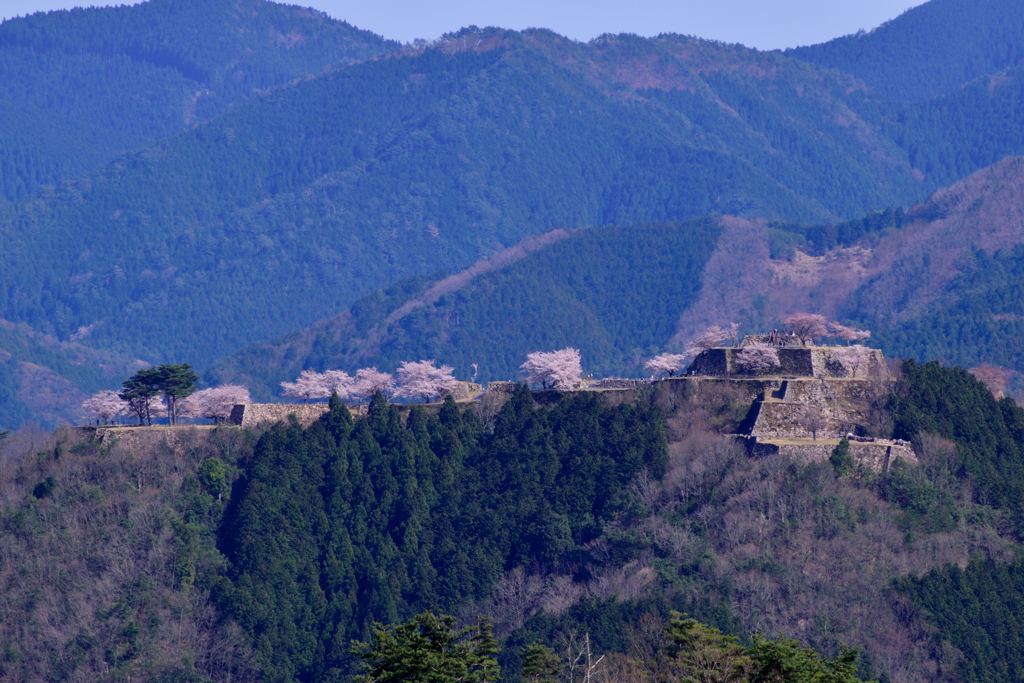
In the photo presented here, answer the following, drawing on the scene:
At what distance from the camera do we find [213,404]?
11569 centimetres

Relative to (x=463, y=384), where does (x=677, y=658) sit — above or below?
below

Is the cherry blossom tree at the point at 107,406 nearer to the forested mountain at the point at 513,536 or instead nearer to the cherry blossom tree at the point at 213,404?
the cherry blossom tree at the point at 213,404

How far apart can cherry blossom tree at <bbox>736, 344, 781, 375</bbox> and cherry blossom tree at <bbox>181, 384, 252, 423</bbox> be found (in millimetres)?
31483

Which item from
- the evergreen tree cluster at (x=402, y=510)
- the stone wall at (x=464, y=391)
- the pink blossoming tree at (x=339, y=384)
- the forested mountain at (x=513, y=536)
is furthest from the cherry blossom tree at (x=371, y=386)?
the forested mountain at (x=513, y=536)

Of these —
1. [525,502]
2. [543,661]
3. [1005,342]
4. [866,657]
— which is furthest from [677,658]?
[1005,342]

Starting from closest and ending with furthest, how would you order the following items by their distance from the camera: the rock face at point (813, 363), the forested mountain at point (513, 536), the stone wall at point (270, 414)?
the forested mountain at point (513, 536) < the rock face at point (813, 363) < the stone wall at point (270, 414)

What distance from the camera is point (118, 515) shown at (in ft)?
355

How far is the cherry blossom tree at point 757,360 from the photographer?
10825cm

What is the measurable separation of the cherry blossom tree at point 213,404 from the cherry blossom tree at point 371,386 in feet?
33.5

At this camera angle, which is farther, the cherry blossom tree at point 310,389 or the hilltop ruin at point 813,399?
the cherry blossom tree at point 310,389

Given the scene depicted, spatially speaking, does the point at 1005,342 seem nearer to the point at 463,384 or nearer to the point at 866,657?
the point at 463,384

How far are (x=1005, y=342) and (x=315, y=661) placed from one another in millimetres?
116267

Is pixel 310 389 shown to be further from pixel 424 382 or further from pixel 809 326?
pixel 809 326

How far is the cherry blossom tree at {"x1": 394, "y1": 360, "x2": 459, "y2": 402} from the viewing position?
121500 mm
